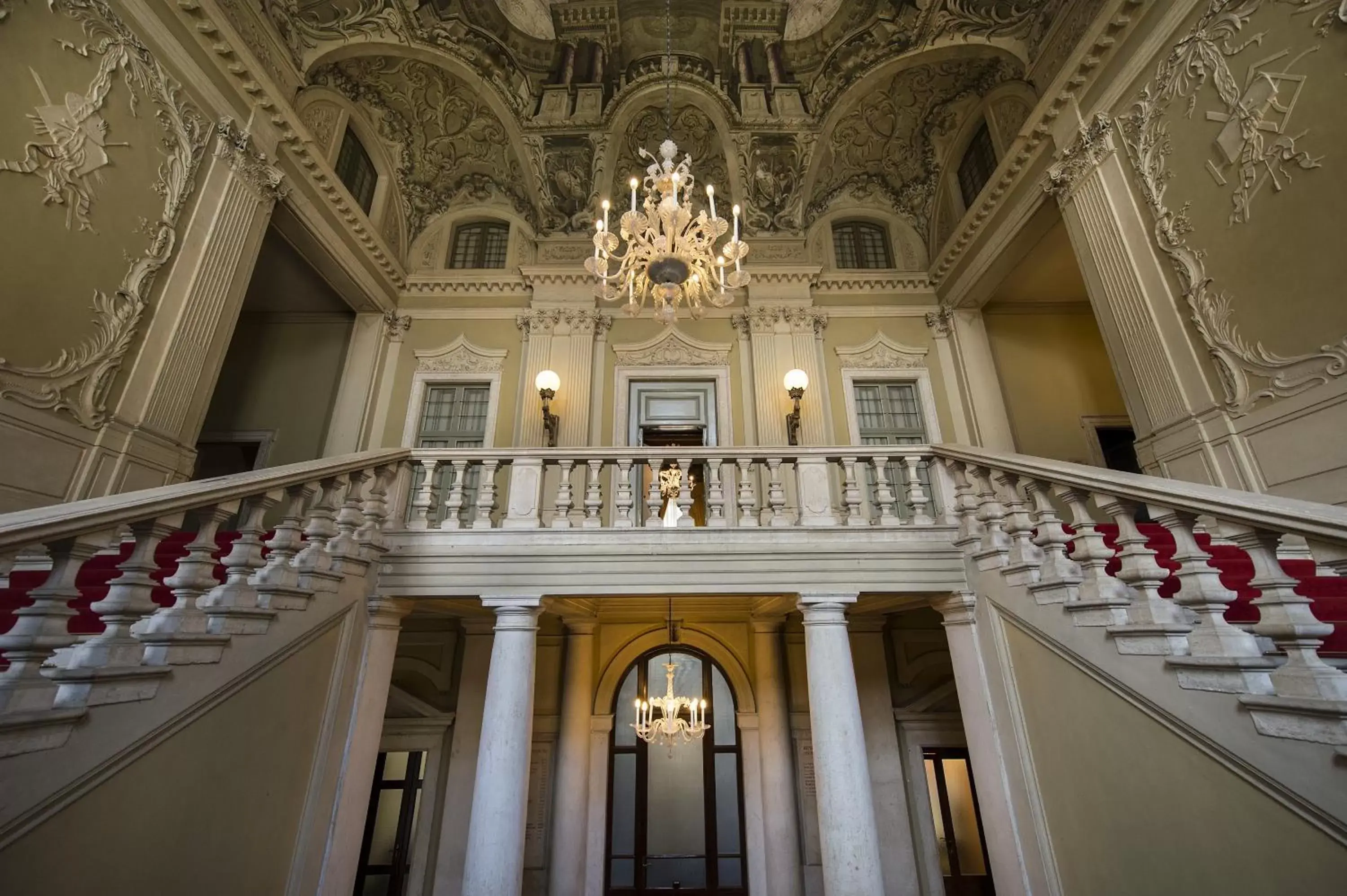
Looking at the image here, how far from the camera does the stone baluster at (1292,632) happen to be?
1.51 meters

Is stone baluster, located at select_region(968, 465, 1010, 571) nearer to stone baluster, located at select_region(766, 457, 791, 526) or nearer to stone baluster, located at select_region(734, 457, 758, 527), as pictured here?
stone baluster, located at select_region(766, 457, 791, 526)

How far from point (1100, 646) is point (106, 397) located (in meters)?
6.26

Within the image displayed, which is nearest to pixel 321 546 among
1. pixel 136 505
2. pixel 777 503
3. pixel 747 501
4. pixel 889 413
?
pixel 136 505

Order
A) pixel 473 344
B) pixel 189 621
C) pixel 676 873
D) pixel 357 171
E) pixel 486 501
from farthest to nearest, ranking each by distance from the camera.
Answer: pixel 473 344
pixel 357 171
pixel 676 873
pixel 486 501
pixel 189 621

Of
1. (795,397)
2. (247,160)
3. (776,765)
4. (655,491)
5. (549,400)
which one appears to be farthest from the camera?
(549,400)

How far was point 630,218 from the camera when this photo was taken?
371 cm

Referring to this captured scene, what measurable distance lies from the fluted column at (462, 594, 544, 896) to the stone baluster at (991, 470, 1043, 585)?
293 centimetres

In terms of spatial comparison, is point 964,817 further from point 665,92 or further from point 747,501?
point 665,92

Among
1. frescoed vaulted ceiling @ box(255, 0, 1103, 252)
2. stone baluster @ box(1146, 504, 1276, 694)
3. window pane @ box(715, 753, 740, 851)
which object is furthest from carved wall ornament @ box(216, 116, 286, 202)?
window pane @ box(715, 753, 740, 851)

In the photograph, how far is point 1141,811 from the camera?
2.17 meters

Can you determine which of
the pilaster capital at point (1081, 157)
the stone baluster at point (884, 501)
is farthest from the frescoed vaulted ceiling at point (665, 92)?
the stone baluster at point (884, 501)

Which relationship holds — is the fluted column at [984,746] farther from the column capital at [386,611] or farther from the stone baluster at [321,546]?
the stone baluster at [321,546]

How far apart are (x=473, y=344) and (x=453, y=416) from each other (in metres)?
1.07

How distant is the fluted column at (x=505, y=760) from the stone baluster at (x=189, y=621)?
1502mm
